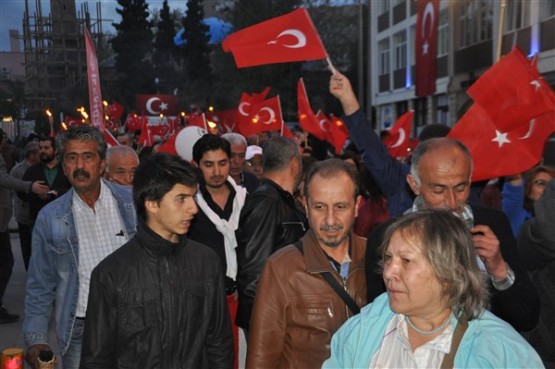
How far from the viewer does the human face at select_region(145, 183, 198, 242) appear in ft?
9.29

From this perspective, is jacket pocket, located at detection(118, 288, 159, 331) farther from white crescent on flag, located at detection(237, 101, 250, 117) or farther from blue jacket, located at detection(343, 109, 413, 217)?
white crescent on flag, located at detection(237, 101, 250, 117)

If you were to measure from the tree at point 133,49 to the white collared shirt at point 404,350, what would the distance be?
51.8 meters

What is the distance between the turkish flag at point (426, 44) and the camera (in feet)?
82.3

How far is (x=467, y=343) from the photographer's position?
1995 millimetres

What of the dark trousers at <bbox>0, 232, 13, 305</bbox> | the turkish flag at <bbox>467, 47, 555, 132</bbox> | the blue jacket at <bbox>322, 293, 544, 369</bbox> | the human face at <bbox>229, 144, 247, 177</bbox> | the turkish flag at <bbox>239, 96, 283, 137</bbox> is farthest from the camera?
the turkish flag at <bbox>239, 96, 283, 137</bbox>

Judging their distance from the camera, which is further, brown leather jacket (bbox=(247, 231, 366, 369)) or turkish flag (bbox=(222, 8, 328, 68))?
turkish flag (bbox=(222, 8, 328, 68))

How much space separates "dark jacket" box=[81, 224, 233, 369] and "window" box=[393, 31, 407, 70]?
3682cm

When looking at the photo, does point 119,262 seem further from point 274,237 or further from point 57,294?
point 274,237

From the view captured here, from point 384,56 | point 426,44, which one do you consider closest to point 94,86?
point 426,44

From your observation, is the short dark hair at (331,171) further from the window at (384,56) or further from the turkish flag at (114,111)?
the window at (384,56)

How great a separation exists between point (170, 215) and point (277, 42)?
256 cm

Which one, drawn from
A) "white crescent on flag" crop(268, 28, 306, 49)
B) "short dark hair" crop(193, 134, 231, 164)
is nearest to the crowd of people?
"short dark hair" crop(193, 134, 231, 164)

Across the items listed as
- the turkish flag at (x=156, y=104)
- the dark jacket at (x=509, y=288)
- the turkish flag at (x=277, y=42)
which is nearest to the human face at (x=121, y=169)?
the turkish flag at (x=277, y=42)

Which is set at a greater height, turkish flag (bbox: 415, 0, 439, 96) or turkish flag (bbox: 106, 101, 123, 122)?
turkish flag (bbox: 415, 0, 439, 96)
